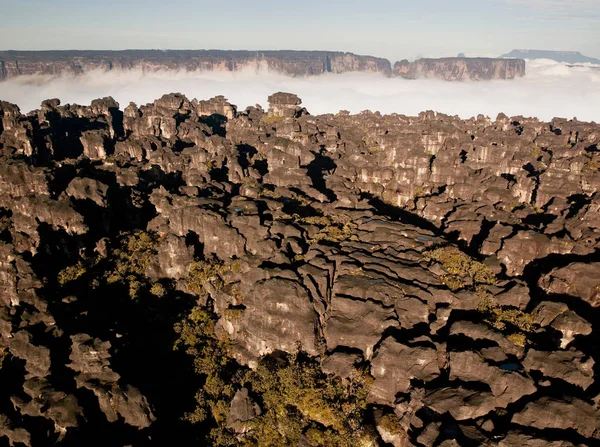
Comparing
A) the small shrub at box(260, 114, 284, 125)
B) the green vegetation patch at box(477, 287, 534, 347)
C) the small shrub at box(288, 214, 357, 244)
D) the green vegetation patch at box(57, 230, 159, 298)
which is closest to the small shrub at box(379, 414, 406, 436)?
the green vegetation patch at box(477, 287, 534, 347)

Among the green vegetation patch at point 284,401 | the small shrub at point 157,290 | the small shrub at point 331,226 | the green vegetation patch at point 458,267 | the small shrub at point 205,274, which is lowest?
the green vegetation patch at point 284,401

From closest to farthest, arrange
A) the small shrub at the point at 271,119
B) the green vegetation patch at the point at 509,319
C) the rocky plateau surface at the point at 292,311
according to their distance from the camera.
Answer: the rocky plateau surface at the point at 292,311 < the green vegetation patch at the point at 509,319 < the small shrub at the point at 271,119

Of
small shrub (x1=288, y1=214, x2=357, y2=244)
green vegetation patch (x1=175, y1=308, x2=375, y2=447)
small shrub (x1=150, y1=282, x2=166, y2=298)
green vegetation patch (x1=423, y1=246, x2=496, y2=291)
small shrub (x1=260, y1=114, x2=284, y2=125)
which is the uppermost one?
small shrub (x1=260, y1=114, x2=284, y2=125)

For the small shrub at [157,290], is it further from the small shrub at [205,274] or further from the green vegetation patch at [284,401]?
the green vegetation patch at [284,401]

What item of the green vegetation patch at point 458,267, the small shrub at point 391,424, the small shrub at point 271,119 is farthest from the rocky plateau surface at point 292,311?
the small shrub at point 271,119

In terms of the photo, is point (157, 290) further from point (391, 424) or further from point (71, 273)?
point (391, 424)

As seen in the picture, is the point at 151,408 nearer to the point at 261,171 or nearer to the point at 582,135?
the point at 261,171

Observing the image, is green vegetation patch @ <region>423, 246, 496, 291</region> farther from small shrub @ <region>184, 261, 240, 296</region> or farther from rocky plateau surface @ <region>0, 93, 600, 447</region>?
small shrub @ <region>184, 261, 240, 296</region>

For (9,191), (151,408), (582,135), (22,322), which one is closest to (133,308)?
(22,322)
